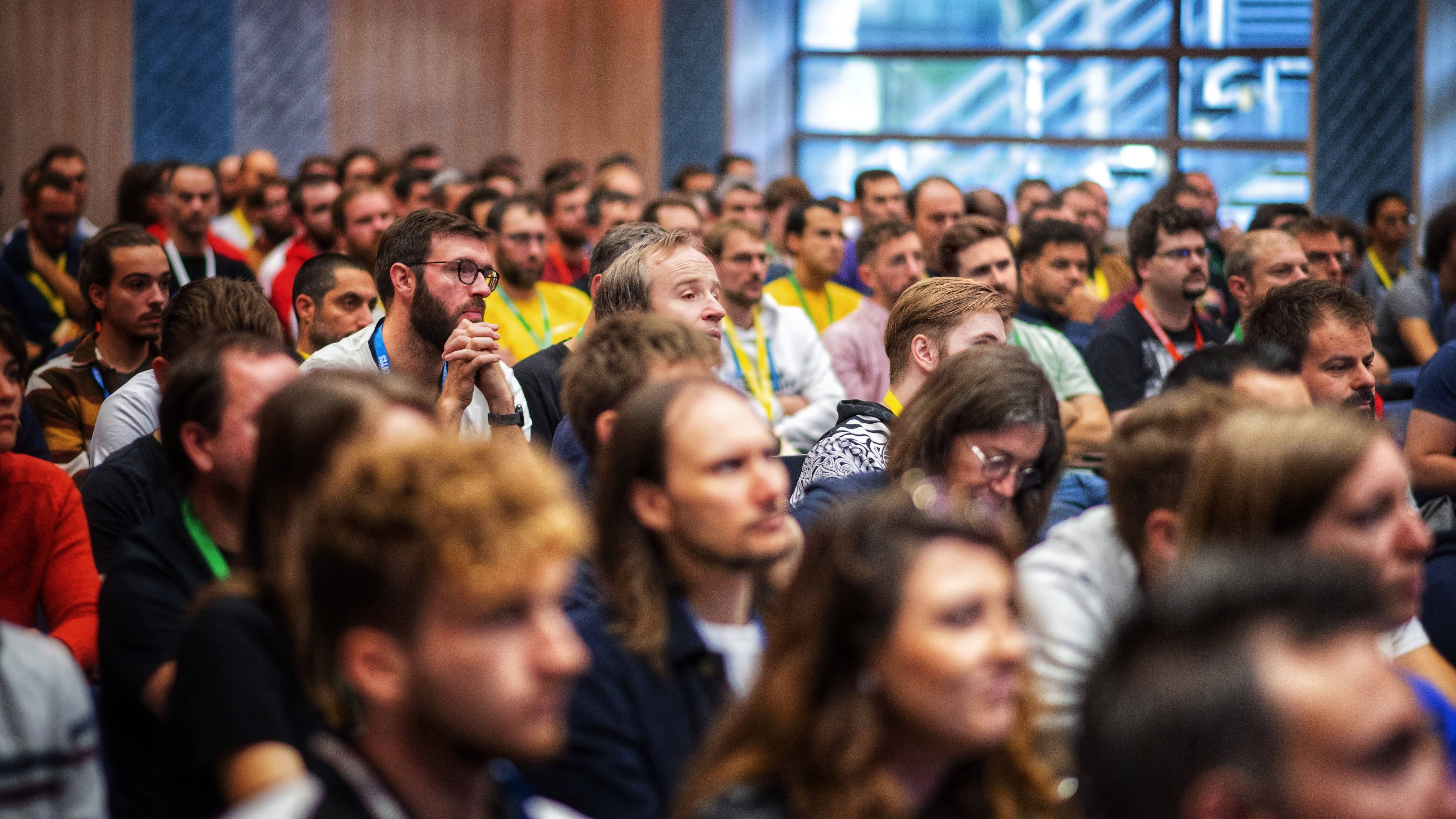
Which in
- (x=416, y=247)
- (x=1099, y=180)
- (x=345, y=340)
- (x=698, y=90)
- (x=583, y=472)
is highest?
(x=698, y=90)

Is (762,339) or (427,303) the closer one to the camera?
(427,303)

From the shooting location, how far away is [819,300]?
19.9ft

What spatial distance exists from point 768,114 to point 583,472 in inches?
359

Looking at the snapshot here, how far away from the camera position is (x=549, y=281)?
6.58m

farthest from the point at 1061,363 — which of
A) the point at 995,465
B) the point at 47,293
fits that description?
the point at 47,293

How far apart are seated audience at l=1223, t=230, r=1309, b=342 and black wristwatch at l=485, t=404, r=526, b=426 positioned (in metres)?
2.60

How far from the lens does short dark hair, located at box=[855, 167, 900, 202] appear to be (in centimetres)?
759

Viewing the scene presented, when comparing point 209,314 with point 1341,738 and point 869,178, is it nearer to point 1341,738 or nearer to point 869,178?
point 1341,738

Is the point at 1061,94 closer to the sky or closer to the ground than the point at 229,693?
closer to the sky

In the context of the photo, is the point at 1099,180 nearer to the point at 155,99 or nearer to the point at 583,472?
the point at 155,99

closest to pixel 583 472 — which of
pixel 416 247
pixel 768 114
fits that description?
pixel 416 247

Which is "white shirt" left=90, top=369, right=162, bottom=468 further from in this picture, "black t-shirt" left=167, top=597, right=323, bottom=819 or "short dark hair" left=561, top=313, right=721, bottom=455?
"black t-shirt" left=167, top=597, right=323, bottom=819

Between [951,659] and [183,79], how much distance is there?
26.7 feet

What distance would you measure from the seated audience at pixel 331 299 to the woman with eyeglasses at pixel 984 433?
2243 mm
